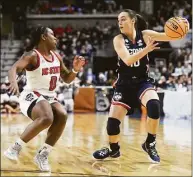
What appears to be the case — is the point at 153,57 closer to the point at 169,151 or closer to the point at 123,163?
the point at 169,151

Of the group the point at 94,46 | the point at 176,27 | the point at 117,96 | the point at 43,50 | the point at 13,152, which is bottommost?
the point at 94,46

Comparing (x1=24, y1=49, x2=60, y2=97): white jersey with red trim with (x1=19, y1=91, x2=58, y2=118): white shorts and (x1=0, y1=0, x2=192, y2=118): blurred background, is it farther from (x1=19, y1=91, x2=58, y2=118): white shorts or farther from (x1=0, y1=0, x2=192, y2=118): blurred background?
(x1=0, y1=0, x2=192, y2=118): blurred background

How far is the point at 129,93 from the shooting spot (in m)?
4.04

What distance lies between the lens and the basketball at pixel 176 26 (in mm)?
3143

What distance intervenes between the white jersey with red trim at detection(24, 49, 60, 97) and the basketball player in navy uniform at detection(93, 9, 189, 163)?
60cm

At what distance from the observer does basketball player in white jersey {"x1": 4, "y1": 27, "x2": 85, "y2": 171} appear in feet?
13.5

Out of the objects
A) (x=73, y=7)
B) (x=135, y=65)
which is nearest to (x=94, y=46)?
(x=73, y=7)

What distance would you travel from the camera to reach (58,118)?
4.57 m

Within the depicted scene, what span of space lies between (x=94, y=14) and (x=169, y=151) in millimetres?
16467

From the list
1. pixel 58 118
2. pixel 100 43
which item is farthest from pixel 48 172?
pixel 100 43

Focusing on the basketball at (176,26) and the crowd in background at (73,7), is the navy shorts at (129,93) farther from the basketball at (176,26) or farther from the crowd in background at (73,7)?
the crowd in background at (73,7)

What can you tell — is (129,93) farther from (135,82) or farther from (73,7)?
(73,7)


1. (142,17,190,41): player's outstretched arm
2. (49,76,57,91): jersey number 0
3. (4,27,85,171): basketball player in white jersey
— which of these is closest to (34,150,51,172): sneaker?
(4,27,85,171): basketball player in white jersey

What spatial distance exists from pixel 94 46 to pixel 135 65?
1423 centimetres
